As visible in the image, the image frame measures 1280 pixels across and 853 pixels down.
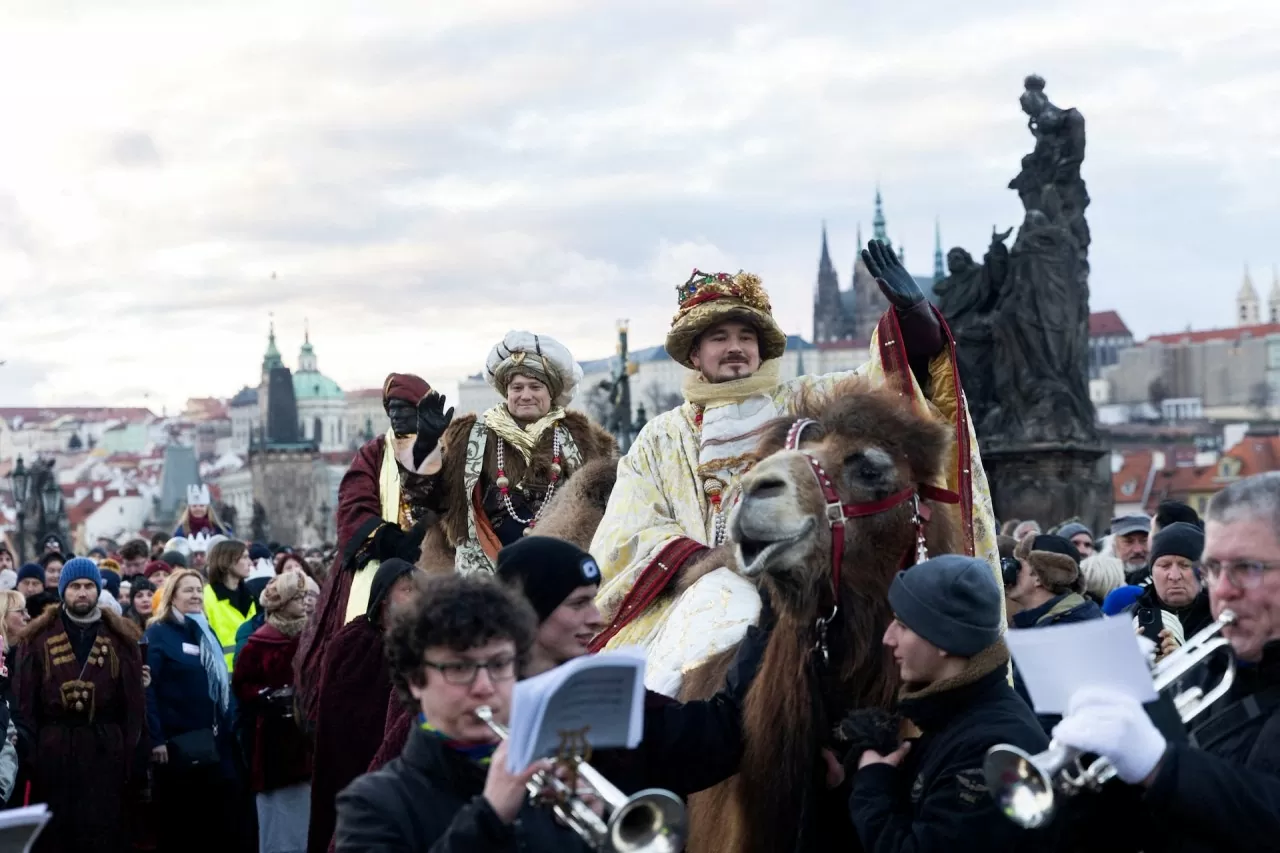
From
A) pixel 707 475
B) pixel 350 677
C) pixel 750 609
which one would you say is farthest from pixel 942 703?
pixel 350 677

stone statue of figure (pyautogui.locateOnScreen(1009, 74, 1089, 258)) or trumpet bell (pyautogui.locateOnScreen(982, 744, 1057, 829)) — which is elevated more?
stone statue of figure (pyautogui.locateOnScreen(1009, 74, 1089, 258))

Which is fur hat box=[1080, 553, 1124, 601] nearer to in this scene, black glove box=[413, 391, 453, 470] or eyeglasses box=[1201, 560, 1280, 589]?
black glove box=[413, 391, 453, 470]

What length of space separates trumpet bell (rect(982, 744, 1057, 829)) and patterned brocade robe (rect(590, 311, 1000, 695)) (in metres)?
1.99

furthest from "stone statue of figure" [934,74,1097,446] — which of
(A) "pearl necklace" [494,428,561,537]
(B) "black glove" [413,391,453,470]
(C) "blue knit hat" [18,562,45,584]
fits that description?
(B) "black glove" [413,391,453,470]

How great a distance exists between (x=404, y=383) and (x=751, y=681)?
389cm

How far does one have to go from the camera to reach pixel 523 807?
355 cm

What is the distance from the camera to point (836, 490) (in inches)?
187

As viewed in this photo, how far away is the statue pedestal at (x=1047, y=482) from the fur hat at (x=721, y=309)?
Answer: 19.0 m

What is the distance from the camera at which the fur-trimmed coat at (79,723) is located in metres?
9.98

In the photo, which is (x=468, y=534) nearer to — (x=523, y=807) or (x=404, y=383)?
(x=404, y=383)

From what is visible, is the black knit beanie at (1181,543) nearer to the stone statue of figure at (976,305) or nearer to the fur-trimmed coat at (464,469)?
the fur-trimmed coat at (464,469)

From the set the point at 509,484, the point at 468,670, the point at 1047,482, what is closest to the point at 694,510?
the point at 509,484

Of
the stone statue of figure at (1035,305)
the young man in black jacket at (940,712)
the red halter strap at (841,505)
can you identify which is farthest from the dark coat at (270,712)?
the stone statue of figure at (1035,305)

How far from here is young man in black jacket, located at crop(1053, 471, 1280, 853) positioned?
313 centimetres
